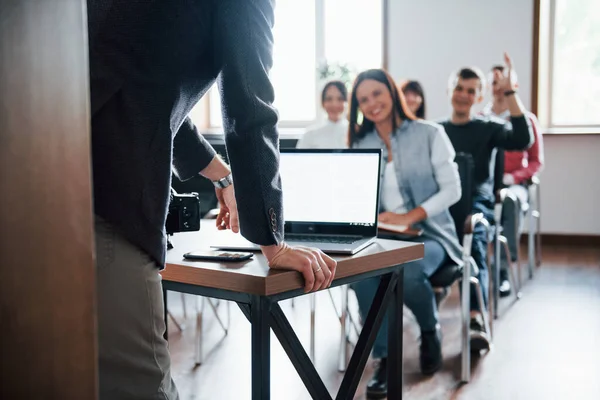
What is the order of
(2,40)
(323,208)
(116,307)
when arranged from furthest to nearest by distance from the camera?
(323,208), (116,307), (2,40)

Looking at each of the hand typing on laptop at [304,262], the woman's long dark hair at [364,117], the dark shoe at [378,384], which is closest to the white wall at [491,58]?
the woman's long dark hair at [364,117]

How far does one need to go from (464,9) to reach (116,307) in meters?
5.83

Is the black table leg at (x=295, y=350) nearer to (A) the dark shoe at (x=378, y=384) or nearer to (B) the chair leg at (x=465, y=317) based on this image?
(A) the dark shoe at (x=378, y=384)

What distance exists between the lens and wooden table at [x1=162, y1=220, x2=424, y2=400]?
1.25m

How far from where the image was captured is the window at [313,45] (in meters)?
6.76

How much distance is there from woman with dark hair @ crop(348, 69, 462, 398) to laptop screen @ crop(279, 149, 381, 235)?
0.72 metres

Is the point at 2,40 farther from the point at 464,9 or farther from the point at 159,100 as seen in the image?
the point at 464,9

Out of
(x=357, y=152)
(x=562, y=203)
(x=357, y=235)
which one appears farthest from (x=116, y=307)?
(x=562, y=203)

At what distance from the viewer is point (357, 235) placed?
1.83m

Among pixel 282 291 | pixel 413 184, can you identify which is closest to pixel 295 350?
pixel 282 291

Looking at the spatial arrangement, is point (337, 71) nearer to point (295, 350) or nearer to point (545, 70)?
point (545, 70)

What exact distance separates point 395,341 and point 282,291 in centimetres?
43

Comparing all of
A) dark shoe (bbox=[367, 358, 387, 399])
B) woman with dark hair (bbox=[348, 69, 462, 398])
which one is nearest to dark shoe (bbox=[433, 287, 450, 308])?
woman with dark hair (bbox=[348, 69, 462, 398])

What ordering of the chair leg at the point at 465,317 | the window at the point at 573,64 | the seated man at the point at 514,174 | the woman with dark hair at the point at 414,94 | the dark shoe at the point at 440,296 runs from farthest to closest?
the window at the point at 573,64 → the seated man at the point at 514,174 → the woman with dark hair at the point at 414,94 → the dark shoe at the point at 440,296 → the chair leg at the point at 465,317
